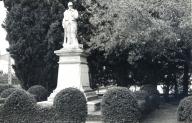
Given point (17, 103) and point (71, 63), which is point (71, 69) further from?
point (17, 103)

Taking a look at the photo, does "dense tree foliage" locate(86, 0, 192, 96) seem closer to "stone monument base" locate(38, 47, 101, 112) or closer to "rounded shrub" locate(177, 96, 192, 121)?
"stone monument base" locate(38, 47, 101, 112)

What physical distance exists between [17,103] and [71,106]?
2.04 metres

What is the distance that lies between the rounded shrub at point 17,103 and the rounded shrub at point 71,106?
3.58 feet

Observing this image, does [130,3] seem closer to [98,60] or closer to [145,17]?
[145,17]

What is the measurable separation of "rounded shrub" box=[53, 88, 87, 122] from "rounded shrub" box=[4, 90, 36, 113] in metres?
1.09

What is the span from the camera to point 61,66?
19.3 m

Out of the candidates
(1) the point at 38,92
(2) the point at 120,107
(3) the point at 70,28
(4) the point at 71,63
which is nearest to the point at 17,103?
(2) the point at 120,107

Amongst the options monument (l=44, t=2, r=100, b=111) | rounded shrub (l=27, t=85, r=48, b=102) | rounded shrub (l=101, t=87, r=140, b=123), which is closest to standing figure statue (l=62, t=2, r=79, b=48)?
monument (l=44, t=2, r=100, b=111)

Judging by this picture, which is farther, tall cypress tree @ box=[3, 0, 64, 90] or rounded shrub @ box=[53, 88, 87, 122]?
tall cypress tree @ box=[3, 0, 64, 90]

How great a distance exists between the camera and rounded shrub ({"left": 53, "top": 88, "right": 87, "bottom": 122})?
14.6m

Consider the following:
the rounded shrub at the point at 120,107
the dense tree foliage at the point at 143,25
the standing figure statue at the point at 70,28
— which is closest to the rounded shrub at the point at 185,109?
the rounded shrub at the point at 120,107

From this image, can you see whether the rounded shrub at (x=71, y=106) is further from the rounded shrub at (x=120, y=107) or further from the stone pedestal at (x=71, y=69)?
the stone pedestal at (x=71, y=69)

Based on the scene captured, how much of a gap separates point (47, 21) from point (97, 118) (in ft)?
29.7

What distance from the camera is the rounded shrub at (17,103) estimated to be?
14.6 m
